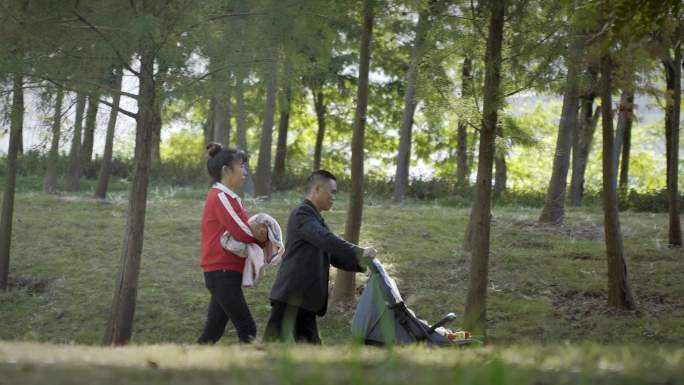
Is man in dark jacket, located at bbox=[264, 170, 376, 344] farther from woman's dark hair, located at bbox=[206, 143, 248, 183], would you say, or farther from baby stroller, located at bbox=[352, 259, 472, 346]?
woman's dark hair, located at bbox=[206, 143, 248, 183]

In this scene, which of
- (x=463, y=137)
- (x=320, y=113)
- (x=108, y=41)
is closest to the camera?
(x=108, y=41)

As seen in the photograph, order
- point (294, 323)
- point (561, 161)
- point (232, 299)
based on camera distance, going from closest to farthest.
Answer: point (294, 323) < point (232, 299) < point (561, 161)

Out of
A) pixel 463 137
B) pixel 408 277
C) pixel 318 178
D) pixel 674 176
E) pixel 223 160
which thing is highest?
pixel 463 137

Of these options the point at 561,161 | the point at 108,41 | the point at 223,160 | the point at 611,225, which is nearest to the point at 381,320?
the point at 223,160

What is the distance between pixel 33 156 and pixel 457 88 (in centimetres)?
512

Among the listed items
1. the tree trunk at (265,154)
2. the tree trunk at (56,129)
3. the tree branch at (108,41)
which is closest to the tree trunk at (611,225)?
the tree branch at (108,41)

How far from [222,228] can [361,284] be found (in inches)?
250

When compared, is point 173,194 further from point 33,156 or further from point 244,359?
point 244,359

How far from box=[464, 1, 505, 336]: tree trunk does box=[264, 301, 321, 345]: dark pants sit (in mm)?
3203

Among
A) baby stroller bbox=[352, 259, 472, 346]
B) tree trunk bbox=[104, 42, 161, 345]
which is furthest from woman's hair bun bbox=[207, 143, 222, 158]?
tree trunk bbox=[104, 42, 161, 345]

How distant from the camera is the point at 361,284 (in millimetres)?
13883

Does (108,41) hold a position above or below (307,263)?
above

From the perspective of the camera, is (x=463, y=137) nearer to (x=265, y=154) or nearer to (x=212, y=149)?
(x=265, y=154)

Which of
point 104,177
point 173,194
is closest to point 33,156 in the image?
point 104,177
